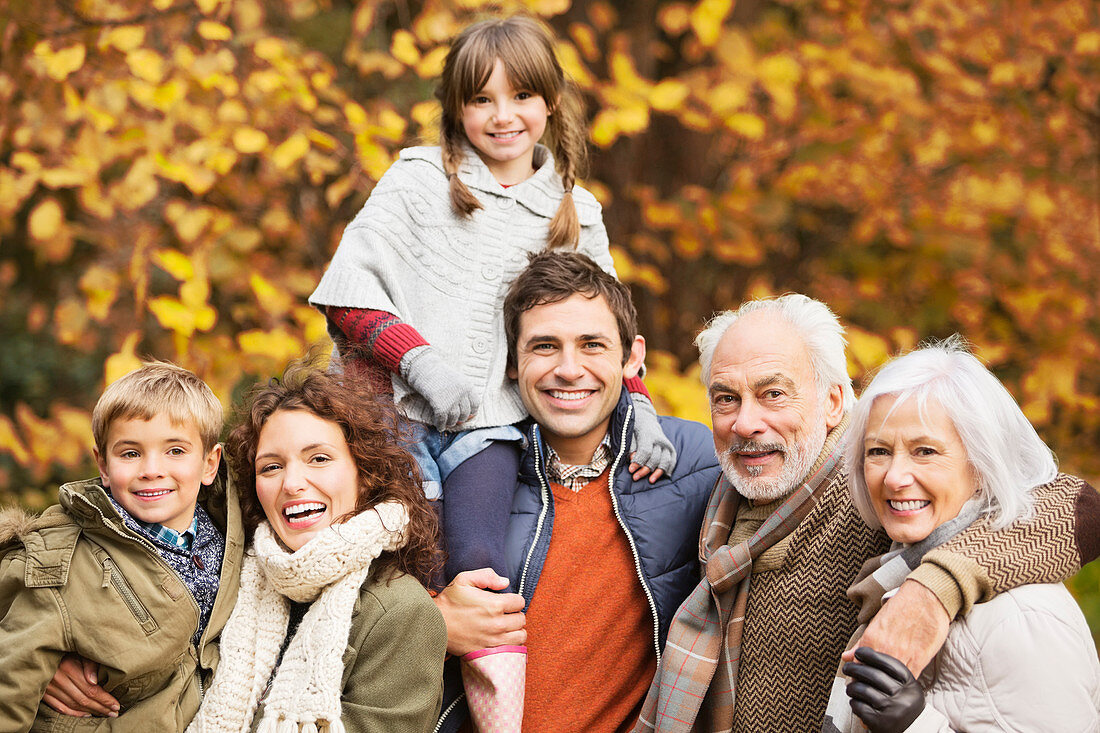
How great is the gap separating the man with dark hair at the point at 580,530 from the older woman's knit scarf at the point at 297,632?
1.26 ft

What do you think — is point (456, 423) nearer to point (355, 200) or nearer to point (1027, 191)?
point (355, 200)

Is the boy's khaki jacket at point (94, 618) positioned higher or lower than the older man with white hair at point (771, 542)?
lower

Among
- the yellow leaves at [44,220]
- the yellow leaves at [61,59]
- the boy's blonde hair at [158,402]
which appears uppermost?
the yellow leaves at [61,59]

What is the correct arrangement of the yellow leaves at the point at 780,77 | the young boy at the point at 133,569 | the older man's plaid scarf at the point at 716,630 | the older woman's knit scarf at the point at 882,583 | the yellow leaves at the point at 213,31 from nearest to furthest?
1. the older woman's knit scarf at the point at 882,583
2. the young boy at the point at 133,569
3. the older man's plaid scarf at the point at 716,630
4. the yellow leaves at the point at 213,31
5. the yellow leaves at the point at 780,77

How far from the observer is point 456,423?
3301 mm

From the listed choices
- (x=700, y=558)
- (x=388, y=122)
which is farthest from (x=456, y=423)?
(x=388, y=122)

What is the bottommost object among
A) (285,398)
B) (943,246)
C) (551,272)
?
(285,398)

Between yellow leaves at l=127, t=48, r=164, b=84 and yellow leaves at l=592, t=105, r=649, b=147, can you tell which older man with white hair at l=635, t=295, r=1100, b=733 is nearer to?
yellow leaves at l=592, t=105, r=649, b=147

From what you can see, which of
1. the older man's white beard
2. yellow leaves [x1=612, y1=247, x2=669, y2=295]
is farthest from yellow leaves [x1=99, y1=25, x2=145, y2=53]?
the older man's white beard

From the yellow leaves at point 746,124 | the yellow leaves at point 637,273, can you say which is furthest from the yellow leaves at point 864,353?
the yellow leaves at point 746,124

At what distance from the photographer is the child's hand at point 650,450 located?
3.36m

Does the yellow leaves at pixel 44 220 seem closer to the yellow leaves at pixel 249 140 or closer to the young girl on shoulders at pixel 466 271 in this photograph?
the yellow leaves at pixel 249 140

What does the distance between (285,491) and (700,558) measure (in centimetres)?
116

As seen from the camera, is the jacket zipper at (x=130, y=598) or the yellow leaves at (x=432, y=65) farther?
the yellow leaves at (x=432, y=65)
